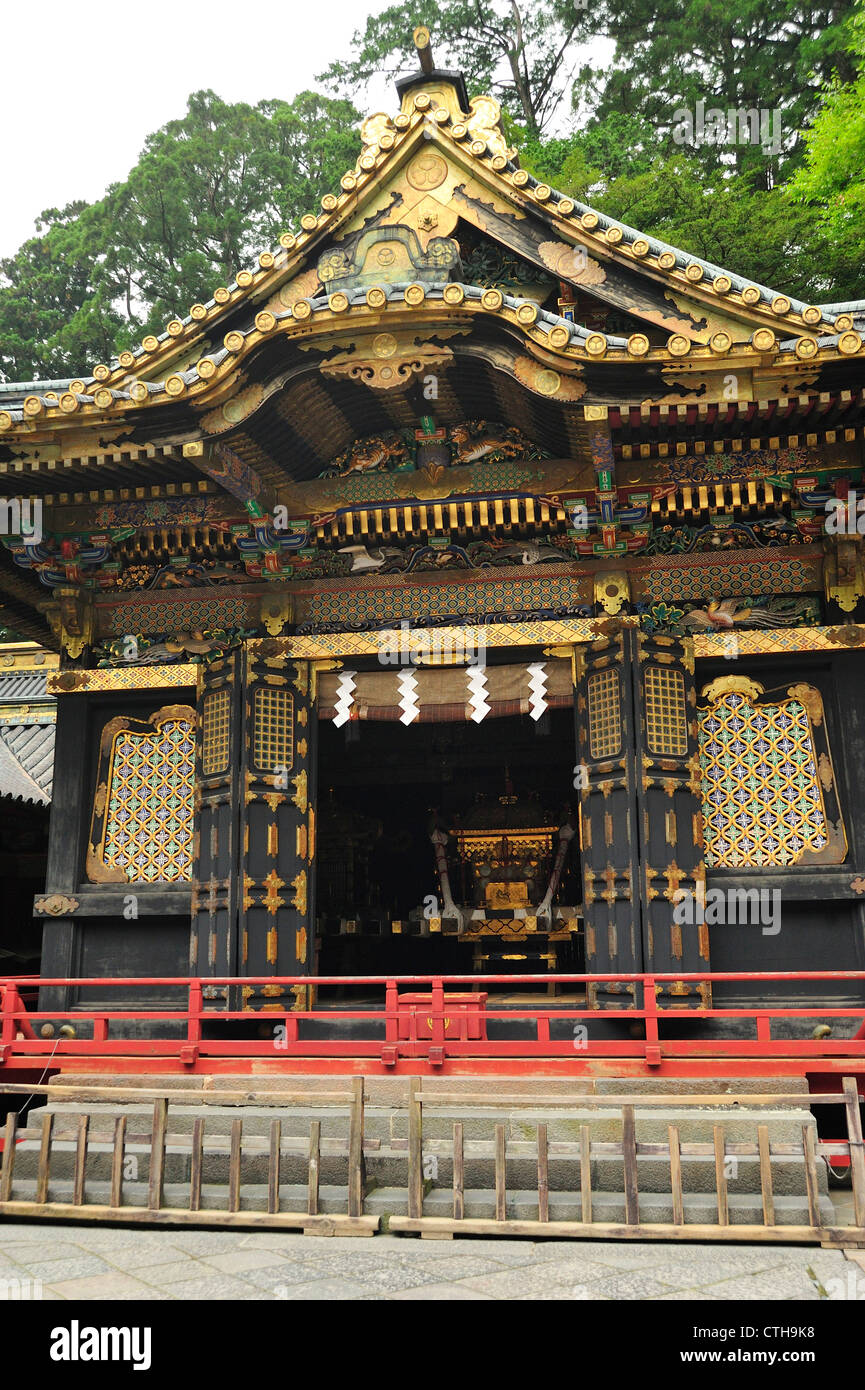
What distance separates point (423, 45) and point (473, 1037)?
8.91 meters

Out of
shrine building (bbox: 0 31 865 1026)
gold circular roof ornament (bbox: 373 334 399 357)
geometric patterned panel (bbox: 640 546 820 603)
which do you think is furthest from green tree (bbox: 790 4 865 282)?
gold circular roof ornament (bbox: 373 334 399 357)

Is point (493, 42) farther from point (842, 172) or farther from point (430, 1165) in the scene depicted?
point (430, 1165)

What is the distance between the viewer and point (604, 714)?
9.95m

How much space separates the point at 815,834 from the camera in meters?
9.78

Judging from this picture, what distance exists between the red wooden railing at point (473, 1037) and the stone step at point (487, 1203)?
1387 millimetres

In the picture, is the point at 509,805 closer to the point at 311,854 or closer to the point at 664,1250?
the point at 311,854

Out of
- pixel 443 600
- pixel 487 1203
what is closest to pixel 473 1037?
pixel 487 1203

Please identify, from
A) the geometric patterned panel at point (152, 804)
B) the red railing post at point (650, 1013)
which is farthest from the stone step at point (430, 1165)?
the geometric patterned panel at point (152, 804)

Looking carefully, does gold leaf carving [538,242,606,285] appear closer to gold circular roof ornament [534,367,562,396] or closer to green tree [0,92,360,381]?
gold circular roof ornament [534,367,562,396]

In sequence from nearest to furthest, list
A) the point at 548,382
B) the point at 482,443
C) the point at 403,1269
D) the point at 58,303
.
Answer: the point at 403,1269 → the point at 548,382 → the point at 482,443 → the point at 58,303

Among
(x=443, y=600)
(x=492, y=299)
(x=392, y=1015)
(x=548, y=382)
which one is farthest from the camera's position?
(x=443, y=600)

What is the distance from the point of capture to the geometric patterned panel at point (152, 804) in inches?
429

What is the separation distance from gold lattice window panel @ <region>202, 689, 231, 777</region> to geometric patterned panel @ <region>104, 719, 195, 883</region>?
45cm
